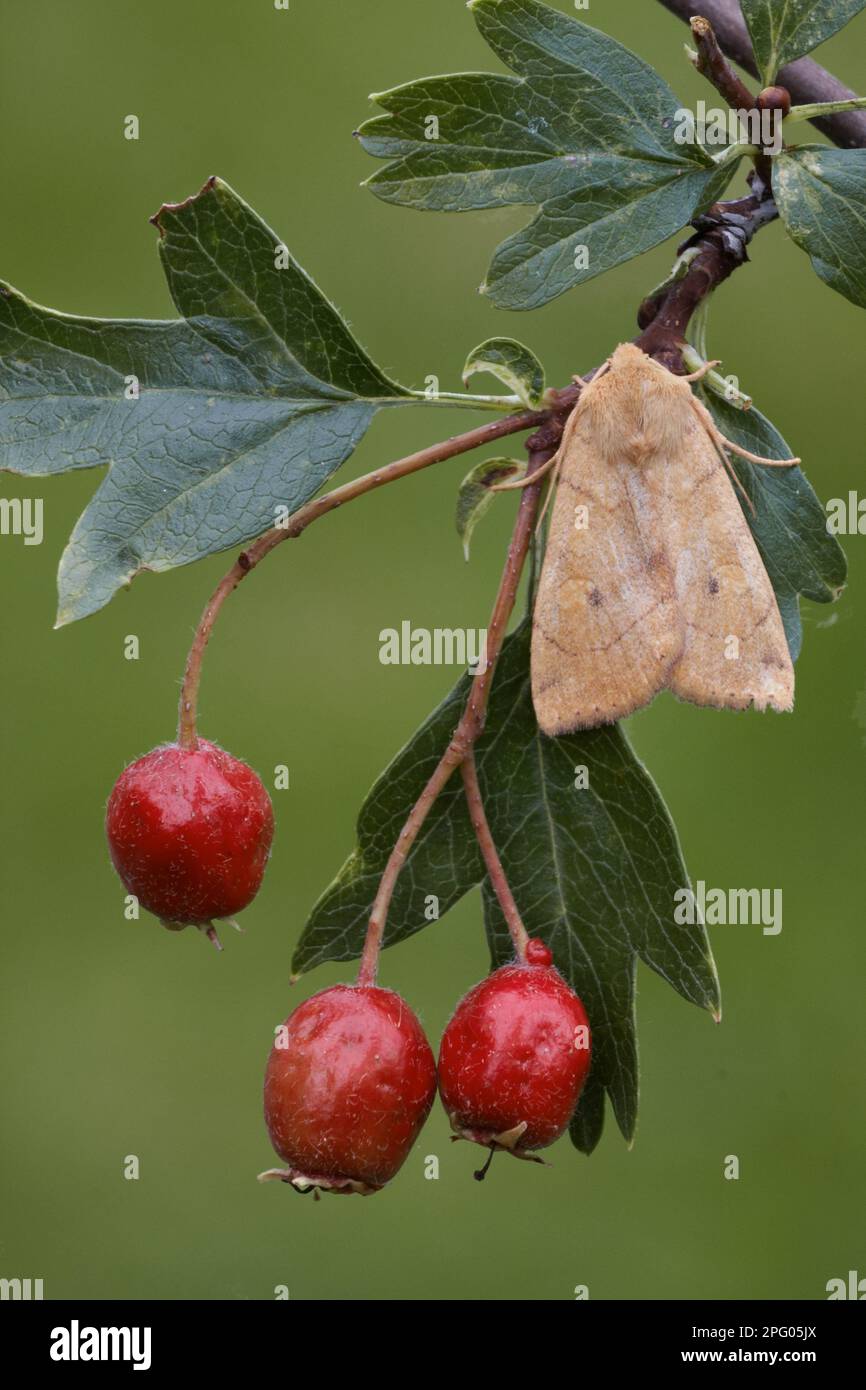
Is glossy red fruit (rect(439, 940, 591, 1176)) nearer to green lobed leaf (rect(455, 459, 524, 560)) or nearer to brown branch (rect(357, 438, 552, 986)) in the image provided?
brown branch (rect(357, 438, 552, 986))

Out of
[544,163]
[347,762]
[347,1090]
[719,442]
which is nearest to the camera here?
[347,1090]

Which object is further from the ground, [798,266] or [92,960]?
[798,266]

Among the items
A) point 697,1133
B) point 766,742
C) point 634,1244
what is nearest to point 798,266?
point 766,742

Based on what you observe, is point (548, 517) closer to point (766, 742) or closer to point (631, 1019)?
point (631, 1019)

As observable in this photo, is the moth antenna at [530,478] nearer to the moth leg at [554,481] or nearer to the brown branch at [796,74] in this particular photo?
the moth leg at [554,481]

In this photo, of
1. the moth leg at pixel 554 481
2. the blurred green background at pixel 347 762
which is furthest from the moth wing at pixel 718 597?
the blurred green background at pixel 347 762

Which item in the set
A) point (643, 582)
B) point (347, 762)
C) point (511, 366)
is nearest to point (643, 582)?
point (643, 582)

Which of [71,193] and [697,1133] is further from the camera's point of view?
[71,193]

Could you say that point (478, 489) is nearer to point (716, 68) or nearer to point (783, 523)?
point (783, 523)
